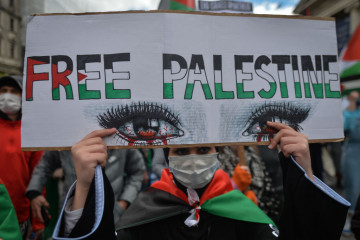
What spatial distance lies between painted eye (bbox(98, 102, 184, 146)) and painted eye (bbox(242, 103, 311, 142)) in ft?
1.32

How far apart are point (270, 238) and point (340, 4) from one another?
18628mm

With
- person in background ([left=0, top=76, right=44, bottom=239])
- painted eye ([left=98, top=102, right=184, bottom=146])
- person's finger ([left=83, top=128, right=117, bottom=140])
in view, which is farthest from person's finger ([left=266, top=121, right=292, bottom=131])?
person in background ([left=0, top=76, right=44, bottom=239])

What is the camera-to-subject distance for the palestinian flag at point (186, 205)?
1.83 metres

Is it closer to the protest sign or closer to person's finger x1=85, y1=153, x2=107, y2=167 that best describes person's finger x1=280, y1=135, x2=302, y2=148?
the protest sign

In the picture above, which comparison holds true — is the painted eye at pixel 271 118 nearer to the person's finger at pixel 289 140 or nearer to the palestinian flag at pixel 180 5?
the person's finger at pixel 289 140

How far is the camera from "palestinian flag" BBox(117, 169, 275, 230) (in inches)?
72.1

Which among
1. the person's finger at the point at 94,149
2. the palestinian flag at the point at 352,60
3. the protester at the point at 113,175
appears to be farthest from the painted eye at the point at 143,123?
the palestinian flag at the point at 352,60

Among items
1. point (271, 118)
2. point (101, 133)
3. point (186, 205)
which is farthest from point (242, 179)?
point (101, 133)

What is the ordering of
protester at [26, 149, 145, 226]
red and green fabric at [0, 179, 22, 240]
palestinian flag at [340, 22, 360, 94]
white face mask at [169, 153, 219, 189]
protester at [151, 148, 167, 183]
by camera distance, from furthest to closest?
protester at [151, 148, 167, 183], palestinian flag at [340, 22, 360, 94], protester at [26, 149, 145, 226], white face mask at [169, 153, 219, 189], red and green fabric at [0, 179, 22, 240]

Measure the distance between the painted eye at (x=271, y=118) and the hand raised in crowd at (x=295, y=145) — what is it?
0.07 m

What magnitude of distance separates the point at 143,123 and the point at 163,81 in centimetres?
25

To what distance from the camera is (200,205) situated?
1902 mm

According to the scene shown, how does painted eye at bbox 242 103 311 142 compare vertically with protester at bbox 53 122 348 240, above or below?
above

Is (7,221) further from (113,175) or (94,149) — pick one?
(113,175)
